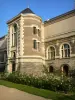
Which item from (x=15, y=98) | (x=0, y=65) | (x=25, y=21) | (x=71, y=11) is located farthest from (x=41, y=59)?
(x=15, y=98)

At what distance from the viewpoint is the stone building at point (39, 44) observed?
94.1 feet

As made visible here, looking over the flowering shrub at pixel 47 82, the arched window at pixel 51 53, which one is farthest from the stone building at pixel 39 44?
the flowering shrub at pixel 47 82

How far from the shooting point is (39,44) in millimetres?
31016

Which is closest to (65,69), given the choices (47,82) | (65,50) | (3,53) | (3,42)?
A: (65,50)

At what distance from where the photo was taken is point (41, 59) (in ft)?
100

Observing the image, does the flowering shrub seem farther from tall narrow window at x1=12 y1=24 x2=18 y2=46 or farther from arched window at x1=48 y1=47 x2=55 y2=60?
tall narrow window at x1=12 y1=24 x2=18 y2=46

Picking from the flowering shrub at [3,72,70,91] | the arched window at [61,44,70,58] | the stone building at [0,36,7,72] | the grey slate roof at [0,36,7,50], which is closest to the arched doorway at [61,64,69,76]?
the arched window at [61,44,70,58]

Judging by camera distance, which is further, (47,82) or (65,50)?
(65,50)

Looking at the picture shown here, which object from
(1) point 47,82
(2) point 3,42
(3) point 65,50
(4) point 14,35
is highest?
(4) point 14,35

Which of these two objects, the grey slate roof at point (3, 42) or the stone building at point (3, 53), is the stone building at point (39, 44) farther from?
the grey slate roof at point (3, 42)

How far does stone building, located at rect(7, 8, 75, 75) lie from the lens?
1129 inches

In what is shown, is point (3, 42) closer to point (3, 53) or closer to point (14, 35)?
point (3, 53)

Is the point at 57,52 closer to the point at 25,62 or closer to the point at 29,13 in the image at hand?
the point at 25,62

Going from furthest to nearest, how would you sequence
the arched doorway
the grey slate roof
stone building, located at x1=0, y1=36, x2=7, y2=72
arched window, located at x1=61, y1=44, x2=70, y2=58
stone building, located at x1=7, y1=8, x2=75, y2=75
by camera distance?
the grey slate roof
stone building, located at x1=0, y1=36, x2=7, y2=72
arched window, located at x1=61, y1=44, x2=70, y2=58
the arched doorway
stone building, located at x1=7, y1=8, x2=75, y2=75
